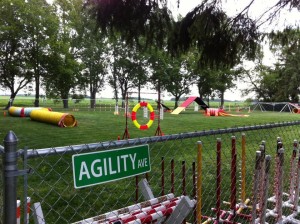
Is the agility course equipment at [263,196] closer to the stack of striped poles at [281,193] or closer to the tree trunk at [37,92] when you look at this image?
the stack of striped poles at [281,193]

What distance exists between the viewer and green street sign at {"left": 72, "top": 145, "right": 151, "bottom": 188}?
4.91 ft

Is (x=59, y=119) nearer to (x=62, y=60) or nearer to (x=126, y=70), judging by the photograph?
(x=62, y=60)

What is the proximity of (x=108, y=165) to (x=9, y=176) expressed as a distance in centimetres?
51

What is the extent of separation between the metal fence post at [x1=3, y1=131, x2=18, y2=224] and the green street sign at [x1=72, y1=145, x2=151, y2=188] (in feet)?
0.92

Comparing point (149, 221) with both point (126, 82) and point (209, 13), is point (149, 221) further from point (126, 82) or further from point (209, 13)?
point (126, 82)

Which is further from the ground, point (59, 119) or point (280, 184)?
point (280, 184)

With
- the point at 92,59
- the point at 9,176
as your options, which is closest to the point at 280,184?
the point at 9,176

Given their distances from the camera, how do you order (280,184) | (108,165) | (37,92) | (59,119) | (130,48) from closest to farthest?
1. (108,165)
2. (280,184)
3. (130,48)
4. (59,119)
5. (37,92)

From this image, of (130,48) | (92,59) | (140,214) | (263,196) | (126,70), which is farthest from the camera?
(126,70)

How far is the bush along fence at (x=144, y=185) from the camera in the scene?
1483mm

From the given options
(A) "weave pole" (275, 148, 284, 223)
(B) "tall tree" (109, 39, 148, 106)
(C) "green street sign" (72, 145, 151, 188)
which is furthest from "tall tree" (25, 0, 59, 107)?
(C) "green street sign" (72, 145, 151, 188)

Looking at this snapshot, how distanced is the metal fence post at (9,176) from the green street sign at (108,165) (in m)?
0.28

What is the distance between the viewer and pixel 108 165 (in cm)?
161

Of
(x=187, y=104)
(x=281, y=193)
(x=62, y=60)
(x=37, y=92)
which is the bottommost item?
(x=281, y=193)
